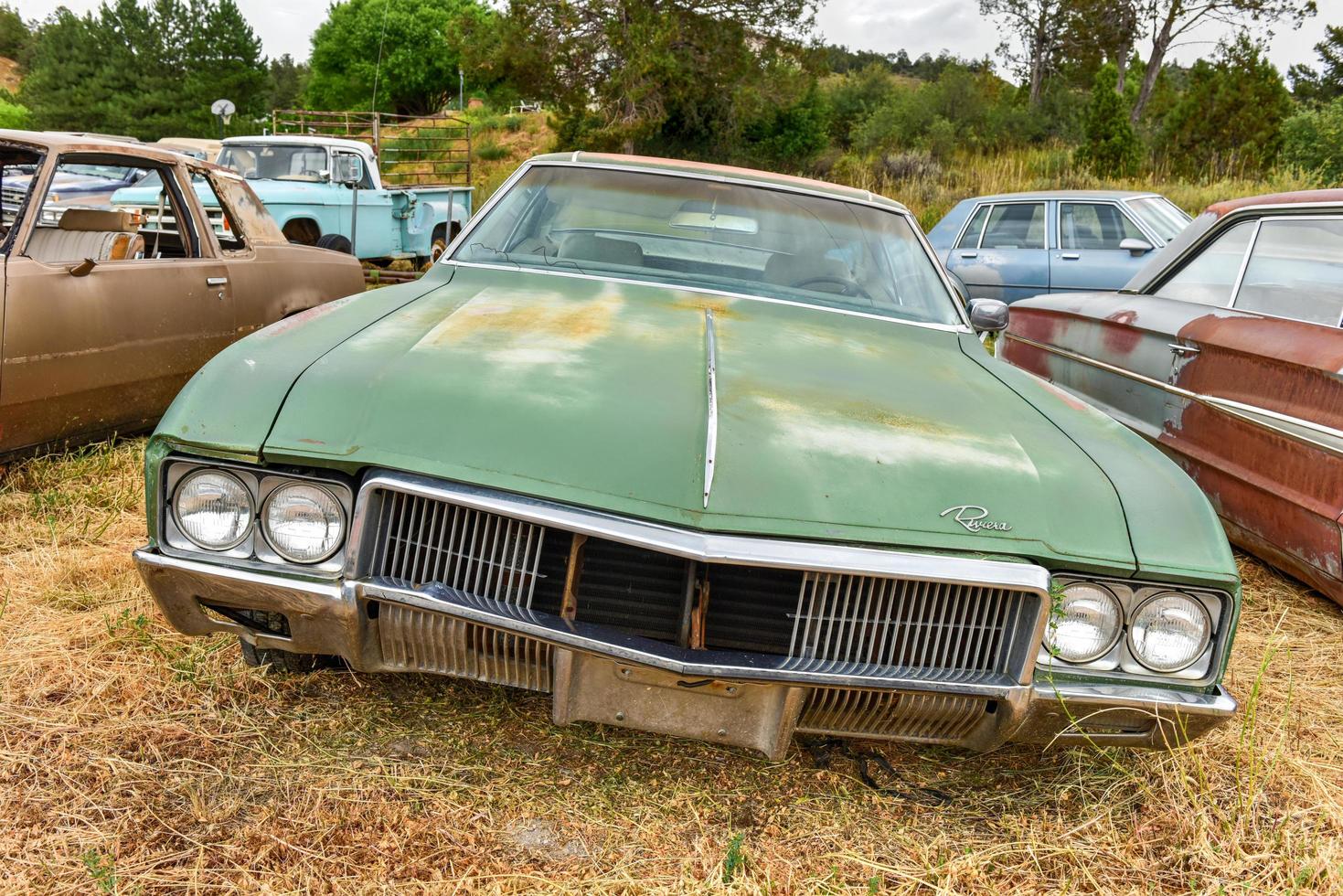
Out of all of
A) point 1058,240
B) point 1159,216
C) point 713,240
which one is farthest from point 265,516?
point 1159,216

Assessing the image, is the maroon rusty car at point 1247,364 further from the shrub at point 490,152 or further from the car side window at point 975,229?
the shrub at point 490,152

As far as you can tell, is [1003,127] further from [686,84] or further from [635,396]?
[635,396]

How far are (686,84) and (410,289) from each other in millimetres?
30020

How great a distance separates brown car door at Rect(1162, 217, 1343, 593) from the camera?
3354mm

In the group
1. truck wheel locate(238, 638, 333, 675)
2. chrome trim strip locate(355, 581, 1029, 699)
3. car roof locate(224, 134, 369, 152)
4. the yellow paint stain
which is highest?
car roof locate(224, 134, 369, 152)

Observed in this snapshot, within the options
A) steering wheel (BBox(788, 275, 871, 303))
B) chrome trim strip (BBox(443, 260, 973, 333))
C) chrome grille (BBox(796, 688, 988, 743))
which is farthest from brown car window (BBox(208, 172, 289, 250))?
chrome grille (BBox(796, 688, 988, 743))

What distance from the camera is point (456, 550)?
194 cm

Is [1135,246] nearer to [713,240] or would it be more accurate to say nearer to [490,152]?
[713,240]

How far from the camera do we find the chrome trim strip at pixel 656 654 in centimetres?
Result: 182

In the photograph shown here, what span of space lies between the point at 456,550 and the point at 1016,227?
821 cm

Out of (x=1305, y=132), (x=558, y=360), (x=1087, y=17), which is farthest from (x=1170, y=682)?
(x=1087, y=17)

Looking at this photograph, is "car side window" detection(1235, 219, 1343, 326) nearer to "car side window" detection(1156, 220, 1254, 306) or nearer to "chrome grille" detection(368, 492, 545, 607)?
"car side window" detection(1156, 220, 1254, 306)

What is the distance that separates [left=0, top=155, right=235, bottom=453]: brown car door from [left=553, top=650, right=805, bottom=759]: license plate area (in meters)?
2.87

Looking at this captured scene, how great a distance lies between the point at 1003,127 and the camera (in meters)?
28.1
